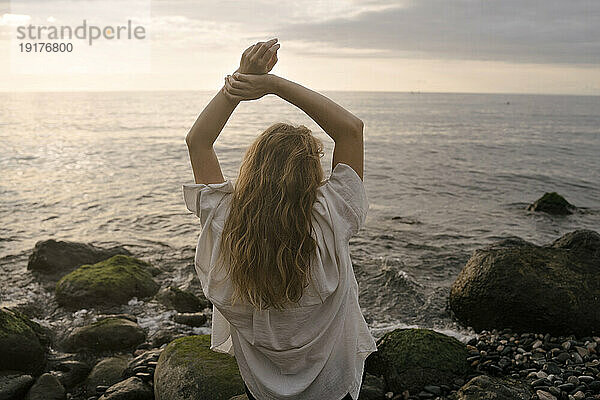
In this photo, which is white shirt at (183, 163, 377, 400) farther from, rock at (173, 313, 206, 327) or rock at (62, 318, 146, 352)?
rock at (173, 313, 206, 327)

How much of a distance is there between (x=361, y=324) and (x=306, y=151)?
111 centimetres

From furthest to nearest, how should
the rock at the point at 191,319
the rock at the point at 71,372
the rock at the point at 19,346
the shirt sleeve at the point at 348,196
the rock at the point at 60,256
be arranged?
1. the rock at the point at 60,256
2. the rock at the point at 191,319
3. the rock at the point at 71,372
4. the rock at the point at 19,346
5. the shirt sleeve at the point at 348,196

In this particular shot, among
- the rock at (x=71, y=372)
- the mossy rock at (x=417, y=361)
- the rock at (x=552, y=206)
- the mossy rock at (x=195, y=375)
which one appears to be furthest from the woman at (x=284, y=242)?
the rock at (x=552, y=206)

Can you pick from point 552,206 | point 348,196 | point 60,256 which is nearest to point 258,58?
point 348,196

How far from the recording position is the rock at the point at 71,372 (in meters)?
6.58

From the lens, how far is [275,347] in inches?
119

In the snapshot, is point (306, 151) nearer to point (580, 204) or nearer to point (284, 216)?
point (284, 216)

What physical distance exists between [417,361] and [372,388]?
1.83 ft

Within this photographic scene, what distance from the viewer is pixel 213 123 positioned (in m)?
3.16

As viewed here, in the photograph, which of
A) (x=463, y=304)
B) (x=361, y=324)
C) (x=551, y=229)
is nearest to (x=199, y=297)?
(x=463, y=304)

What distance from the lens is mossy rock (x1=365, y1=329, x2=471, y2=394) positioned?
18.4ft

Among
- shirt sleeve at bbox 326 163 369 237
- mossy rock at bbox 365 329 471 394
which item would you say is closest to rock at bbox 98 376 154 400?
mossy rock at bbox 365 329 471 394

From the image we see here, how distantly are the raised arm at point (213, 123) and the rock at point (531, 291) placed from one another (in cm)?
577

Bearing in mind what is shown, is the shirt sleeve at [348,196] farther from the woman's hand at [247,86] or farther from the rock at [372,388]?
the rock at [372,388]
